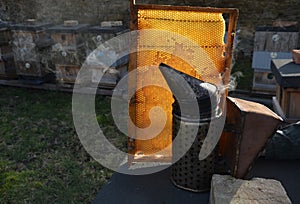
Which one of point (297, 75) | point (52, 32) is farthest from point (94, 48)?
point (297, 75)

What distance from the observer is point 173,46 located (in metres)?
1.62

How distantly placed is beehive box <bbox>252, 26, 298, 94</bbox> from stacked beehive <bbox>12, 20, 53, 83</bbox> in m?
2.89

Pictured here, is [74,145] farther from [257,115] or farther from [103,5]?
[103,5]

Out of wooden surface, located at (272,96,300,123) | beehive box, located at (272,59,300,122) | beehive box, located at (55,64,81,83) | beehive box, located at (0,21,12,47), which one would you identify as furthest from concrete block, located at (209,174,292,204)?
beehive box, located at (0,21,12,47)

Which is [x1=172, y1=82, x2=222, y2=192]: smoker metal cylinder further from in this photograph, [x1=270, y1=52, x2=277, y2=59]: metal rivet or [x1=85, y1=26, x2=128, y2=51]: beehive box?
[x1=85, y1=26, x2=128, y2=51]: beehive box

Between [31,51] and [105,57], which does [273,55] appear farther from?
[31,51]

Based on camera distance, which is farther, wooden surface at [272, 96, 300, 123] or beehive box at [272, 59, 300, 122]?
wooden surface at [272, 96, 300, 123]

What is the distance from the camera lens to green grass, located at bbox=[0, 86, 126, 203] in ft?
8.32

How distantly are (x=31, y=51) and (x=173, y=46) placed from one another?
11.4ft

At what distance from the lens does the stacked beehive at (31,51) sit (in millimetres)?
→ 4477

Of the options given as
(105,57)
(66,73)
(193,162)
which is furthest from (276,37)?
(193,162)

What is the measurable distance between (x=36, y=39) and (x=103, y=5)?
2011 mm

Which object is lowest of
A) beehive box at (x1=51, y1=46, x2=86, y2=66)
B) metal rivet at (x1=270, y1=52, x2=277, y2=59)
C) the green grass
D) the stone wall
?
the green grass

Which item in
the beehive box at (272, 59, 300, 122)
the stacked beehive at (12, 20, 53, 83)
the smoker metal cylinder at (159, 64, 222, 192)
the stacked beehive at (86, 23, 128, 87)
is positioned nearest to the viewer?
the smoker metal cylinder at (159, 64, 222, 192)
